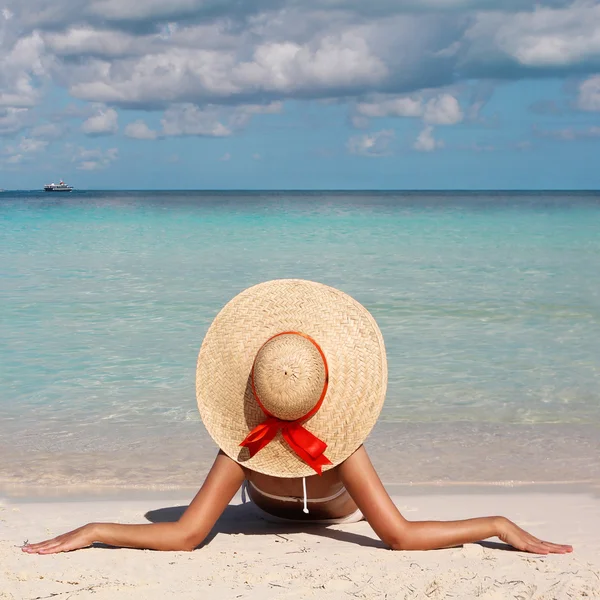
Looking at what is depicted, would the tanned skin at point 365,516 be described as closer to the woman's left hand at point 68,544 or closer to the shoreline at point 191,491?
the woman's left hand at point 68,544

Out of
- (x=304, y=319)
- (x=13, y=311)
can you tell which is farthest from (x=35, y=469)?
(x=13, y=311)

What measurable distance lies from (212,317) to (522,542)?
23.7ft

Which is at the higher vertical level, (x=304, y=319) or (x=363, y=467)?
(x=304, y=319)

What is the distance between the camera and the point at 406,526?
3367 millimetres

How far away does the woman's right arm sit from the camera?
10.9 ft

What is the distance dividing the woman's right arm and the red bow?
137mm

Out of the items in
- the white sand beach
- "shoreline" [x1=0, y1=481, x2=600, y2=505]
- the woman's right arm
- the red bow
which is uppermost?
the red bow

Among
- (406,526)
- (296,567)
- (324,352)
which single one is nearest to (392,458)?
(406,526)

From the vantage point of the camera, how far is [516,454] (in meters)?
5.23

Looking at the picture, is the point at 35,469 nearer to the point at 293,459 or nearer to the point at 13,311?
the point at 293,459

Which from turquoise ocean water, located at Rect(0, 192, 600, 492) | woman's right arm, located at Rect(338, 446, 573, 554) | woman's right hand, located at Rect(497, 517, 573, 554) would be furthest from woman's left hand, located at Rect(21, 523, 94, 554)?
woman's right hand, located at Rect(497, 517, 573, 554)

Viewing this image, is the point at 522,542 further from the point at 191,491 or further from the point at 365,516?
the point at 191,491

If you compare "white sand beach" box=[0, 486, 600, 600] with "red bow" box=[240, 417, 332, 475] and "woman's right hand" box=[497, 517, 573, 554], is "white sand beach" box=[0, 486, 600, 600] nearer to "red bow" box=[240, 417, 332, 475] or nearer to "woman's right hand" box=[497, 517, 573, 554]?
"woman's right hand" box=[497, 517, 573, 554]

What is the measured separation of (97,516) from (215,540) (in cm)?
81
